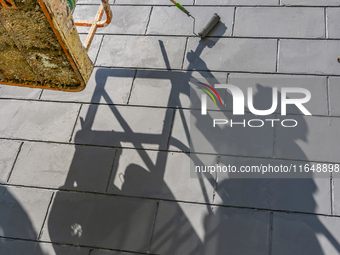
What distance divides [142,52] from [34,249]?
3.32 meters

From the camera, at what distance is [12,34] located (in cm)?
339

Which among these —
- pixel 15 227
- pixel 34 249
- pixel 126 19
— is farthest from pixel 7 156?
pixel 126 19

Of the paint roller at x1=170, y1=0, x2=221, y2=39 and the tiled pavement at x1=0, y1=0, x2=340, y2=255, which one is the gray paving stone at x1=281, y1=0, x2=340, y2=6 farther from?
the paint roller at x1=170, y1=0, x2=221, y2=39

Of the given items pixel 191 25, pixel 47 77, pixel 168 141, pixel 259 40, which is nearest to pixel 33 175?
pixel 47 77

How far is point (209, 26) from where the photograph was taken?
18.1ft

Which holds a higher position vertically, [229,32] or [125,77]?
[229,32]

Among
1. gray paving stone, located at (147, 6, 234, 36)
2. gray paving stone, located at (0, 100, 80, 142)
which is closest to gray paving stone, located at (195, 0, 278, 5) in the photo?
gray paving stone, located at (147, 6, 234, 36)

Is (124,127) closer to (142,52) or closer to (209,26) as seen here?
(142,52)

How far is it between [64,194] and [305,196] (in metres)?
3.05

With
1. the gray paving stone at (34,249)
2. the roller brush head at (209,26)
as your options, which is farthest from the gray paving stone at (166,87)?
the gray paving stone at (34,249)

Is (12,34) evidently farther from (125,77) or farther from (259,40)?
(259,40)

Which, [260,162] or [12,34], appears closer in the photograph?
[12,34]

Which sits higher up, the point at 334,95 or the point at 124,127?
the point at 334,95

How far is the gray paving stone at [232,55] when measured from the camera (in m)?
5.12
